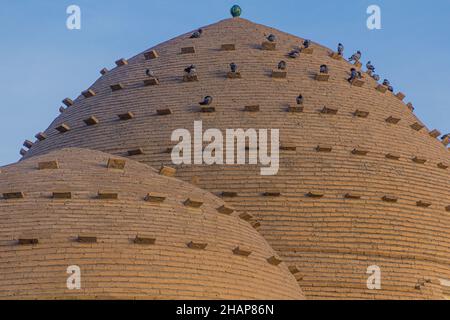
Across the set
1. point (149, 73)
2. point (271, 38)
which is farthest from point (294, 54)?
point (149, 73)

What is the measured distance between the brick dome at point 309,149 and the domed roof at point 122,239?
3805mm

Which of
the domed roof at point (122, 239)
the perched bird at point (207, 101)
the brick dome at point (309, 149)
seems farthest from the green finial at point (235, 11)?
the domed roof at point (122, 239)

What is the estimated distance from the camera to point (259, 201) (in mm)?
38469

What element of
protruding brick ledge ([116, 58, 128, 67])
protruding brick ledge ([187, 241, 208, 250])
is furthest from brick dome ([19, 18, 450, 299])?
protruding brick ledge ([187, 241, 208, 250])

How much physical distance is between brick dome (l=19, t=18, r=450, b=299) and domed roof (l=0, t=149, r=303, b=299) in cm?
380

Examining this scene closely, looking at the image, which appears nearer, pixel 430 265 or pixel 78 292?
pixel 78 292

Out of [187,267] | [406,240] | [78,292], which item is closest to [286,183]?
[406,240]

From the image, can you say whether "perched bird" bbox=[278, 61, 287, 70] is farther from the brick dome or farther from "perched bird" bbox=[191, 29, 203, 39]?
"perched bird" bbox=[191, 29, 203, 39]

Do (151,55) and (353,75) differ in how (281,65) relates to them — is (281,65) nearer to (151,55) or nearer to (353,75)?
(353,75)

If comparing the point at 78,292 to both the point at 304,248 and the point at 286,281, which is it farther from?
the point at 304,248

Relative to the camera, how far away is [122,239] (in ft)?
99.0

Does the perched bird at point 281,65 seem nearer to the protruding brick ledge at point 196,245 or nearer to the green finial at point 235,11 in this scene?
the green finial at point 235,11

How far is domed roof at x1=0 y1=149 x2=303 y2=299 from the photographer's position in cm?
2900

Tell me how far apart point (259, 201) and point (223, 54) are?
22.9 ft
